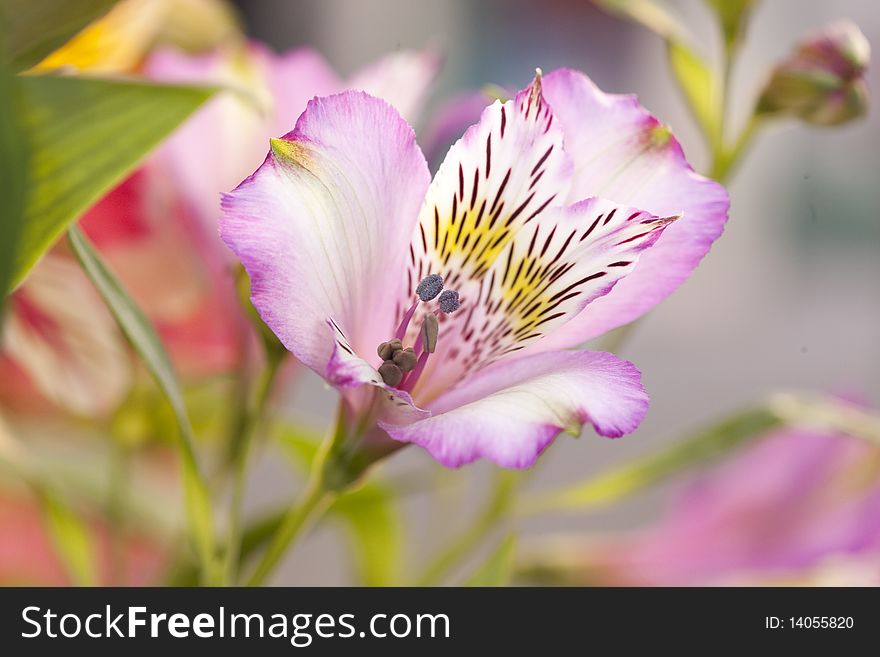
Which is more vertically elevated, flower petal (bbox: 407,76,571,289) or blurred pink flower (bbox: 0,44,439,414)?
blurred pink flower (bbox: 0,44,439,414)

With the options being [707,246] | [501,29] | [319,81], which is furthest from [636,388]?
[501,29]

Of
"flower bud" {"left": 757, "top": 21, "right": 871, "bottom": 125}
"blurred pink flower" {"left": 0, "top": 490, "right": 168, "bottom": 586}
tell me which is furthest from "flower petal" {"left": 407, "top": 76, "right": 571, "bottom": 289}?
"blurred pink flower" {"left": 0, "top": 490, "right": 168, "bottom": 586}

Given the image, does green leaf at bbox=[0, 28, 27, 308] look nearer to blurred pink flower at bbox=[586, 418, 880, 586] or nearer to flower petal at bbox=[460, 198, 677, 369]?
flower petal at bbox=[460, 198, 677, 369]

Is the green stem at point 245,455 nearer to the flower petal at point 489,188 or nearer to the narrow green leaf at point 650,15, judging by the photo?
the flower petal at point 489,188

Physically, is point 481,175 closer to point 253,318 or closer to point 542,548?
point 253,318

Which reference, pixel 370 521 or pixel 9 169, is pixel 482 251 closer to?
pixel 9 169

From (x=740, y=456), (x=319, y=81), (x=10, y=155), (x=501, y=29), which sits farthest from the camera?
(x=501, y=29)
